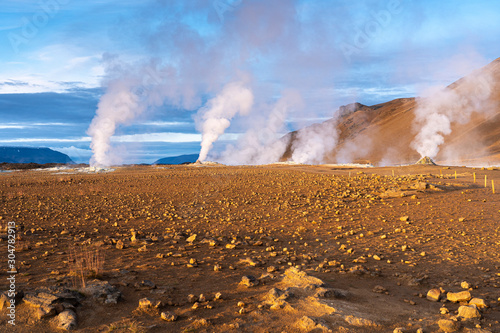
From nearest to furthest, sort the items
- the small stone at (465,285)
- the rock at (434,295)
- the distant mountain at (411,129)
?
the rock at (434,295)
the small stone at (465,285)
the distant mountain at (411,129)

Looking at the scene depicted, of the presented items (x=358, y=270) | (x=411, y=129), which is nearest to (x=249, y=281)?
(x=358, y=270)

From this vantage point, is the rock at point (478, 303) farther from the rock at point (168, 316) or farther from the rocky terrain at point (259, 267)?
the rock at point (168, 316)

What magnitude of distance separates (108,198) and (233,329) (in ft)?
49.8

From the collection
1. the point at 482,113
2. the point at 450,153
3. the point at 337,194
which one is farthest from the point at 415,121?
the point at 337,194

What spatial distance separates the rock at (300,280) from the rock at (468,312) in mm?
1961

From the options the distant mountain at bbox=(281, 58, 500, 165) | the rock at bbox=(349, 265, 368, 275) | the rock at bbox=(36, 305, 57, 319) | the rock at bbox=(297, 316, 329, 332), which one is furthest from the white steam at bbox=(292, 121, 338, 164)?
the rock at bbox=(36, 305, 57, 319)

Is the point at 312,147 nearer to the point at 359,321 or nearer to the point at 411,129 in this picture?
the point at 411,129

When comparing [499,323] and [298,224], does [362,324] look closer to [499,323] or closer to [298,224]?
[499,323]

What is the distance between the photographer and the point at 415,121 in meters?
123

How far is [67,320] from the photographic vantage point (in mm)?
4879

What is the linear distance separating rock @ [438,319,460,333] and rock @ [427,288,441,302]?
3.56ft

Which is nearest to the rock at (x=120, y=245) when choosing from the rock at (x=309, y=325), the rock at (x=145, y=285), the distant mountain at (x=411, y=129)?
the rock at (x=145, y=285)

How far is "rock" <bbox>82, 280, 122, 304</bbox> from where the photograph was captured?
5578 millimetres

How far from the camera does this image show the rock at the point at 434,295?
5.99m
